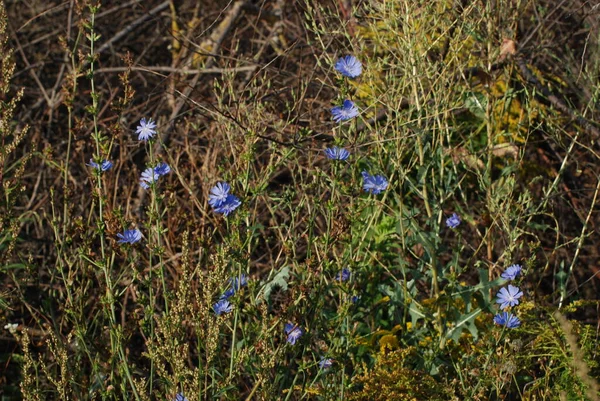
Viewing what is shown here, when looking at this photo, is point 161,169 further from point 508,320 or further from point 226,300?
point 508,320

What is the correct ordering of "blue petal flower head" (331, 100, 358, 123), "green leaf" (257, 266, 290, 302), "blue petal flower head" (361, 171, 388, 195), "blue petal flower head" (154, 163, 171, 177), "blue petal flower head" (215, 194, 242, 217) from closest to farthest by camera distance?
"blue petal flower head" (215, 194, 242, 217) < "blue petal flower head" (331, 100, 358, 123) < "blue petal flower head" (154, 163, 171, 177) < "blue petal flower head" (361, 171, 388, 195) < "green leaf" (257, 266, 290, 302)

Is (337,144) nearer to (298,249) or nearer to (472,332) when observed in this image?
(472,332)

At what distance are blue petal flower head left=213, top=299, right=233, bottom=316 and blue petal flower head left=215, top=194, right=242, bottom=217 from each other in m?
0.29

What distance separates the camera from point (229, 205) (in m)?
2.34

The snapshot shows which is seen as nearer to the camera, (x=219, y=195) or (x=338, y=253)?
(x=219, y=195)

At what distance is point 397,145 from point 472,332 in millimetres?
707

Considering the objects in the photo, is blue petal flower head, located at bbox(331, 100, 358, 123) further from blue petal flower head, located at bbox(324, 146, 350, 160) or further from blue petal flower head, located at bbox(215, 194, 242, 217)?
blue petal flower head, located at bbox(215, 194, 242, 217)

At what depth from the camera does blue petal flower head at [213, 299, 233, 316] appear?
8.04ft

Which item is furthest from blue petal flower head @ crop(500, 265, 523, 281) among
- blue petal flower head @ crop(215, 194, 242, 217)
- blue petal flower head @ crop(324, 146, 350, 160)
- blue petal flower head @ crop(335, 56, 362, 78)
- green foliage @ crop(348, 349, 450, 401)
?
blue petal flower head @ crop(215, 194, 242, 217)

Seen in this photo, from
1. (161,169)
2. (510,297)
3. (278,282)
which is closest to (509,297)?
(510,297)

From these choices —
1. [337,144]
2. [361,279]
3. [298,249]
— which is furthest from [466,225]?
[337,144]

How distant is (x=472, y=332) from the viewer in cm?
285

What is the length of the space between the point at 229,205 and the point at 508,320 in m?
0.86

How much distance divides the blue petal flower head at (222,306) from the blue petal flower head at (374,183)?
0.58 metres
